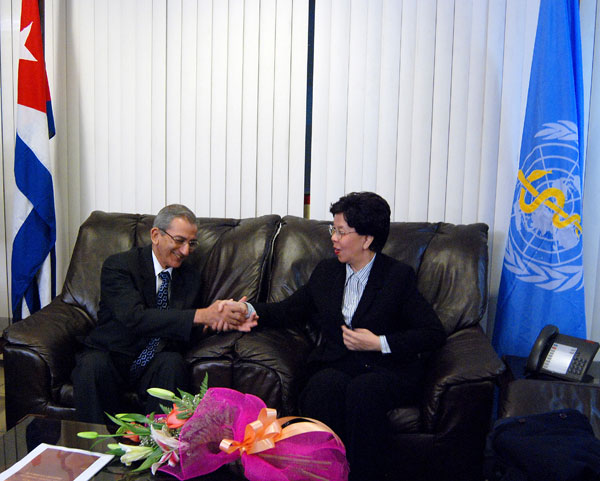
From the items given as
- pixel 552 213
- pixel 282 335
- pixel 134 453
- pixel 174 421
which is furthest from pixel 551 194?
pixel 134 453

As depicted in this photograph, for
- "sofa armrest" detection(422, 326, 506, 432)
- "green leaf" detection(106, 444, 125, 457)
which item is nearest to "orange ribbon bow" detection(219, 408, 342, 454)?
"green leaf" detection(106, 444, 125, 457)

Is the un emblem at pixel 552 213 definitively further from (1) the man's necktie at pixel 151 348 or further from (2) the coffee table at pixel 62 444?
(2) the coffee table at pixel 62 444

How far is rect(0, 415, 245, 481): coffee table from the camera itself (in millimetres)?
1639

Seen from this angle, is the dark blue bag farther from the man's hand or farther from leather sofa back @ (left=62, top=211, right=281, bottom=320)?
leather sofa back @ (left=62, top=211, right=281, bottom=320)

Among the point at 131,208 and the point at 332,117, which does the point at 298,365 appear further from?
the point at 131,208

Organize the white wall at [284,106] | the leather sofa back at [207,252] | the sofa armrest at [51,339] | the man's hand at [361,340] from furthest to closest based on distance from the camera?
the white wall at [284,106]
the leather sofa back at [207,252]
the sofa armrest at [51,339]
the man's hand at [361,340]

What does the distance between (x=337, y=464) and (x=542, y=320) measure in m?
1.63

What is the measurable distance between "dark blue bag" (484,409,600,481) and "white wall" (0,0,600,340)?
136 cm

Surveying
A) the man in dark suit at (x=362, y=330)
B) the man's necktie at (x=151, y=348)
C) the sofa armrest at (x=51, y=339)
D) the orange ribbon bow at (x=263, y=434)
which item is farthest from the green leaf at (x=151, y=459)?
the sofa armrest at (x=51, y=339)

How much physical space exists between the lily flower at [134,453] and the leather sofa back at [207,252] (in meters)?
1.24

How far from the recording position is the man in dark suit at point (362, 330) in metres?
2.15

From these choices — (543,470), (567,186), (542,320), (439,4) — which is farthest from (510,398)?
(439,4)

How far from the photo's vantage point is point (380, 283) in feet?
7.95

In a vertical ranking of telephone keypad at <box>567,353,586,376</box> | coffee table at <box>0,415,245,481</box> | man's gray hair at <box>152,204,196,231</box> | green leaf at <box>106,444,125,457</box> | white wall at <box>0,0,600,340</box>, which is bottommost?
coffee table at <box>0,415,245,481</box>
